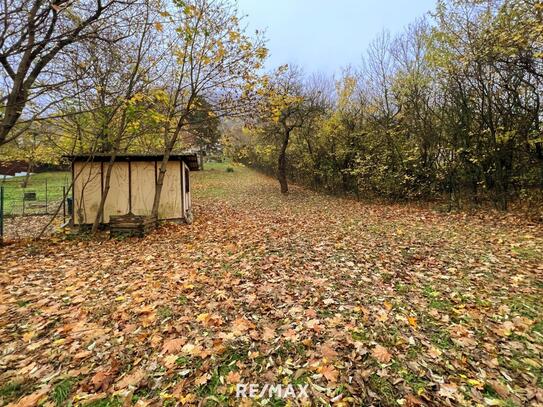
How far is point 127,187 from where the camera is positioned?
33.3 ft

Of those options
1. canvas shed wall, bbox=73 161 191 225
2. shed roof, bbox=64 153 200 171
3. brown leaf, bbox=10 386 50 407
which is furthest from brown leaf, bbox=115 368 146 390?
canvas shed wall, bbox=73 161 191 225

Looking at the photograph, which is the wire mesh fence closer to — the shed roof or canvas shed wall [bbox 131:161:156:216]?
the shed roof

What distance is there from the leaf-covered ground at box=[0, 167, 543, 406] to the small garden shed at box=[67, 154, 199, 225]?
3276 mm

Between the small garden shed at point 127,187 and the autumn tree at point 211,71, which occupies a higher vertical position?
the autumn tree at point 211,71

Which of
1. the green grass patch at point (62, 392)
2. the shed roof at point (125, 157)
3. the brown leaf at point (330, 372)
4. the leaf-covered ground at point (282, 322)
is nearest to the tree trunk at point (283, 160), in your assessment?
the shed roof at point (125, 157)

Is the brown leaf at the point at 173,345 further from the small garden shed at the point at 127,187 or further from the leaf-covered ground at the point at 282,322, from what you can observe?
the small garden shed at the point at 127,187

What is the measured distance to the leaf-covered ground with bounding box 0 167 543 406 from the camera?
243cm

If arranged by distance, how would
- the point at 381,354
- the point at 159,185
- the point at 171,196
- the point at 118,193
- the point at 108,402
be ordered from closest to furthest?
the point at 108,402, the point at 381,354, the point at 159,185, the point at 118,193, the point at 171,196

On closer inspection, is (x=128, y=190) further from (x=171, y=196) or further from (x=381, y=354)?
(x=381, y=354)

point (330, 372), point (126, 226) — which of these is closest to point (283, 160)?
point (126, 226)

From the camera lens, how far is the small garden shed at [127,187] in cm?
972

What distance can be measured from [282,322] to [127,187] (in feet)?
29.1

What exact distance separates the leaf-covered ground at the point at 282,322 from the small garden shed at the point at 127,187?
3.28 metres

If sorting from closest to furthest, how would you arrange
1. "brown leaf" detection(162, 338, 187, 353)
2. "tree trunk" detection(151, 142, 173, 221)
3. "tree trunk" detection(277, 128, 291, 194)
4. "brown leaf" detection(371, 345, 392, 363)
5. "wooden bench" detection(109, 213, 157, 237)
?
"brown leaf" detection(371, 345, 392, 363), "brown leaf" detection(162, 338, 187, 353), "wooden bench" detection(109, 213, 157, 237), "tree trunk" detection(151, 142, 173, 221), "tree trunk" detection(277, 128, 291, 194)
